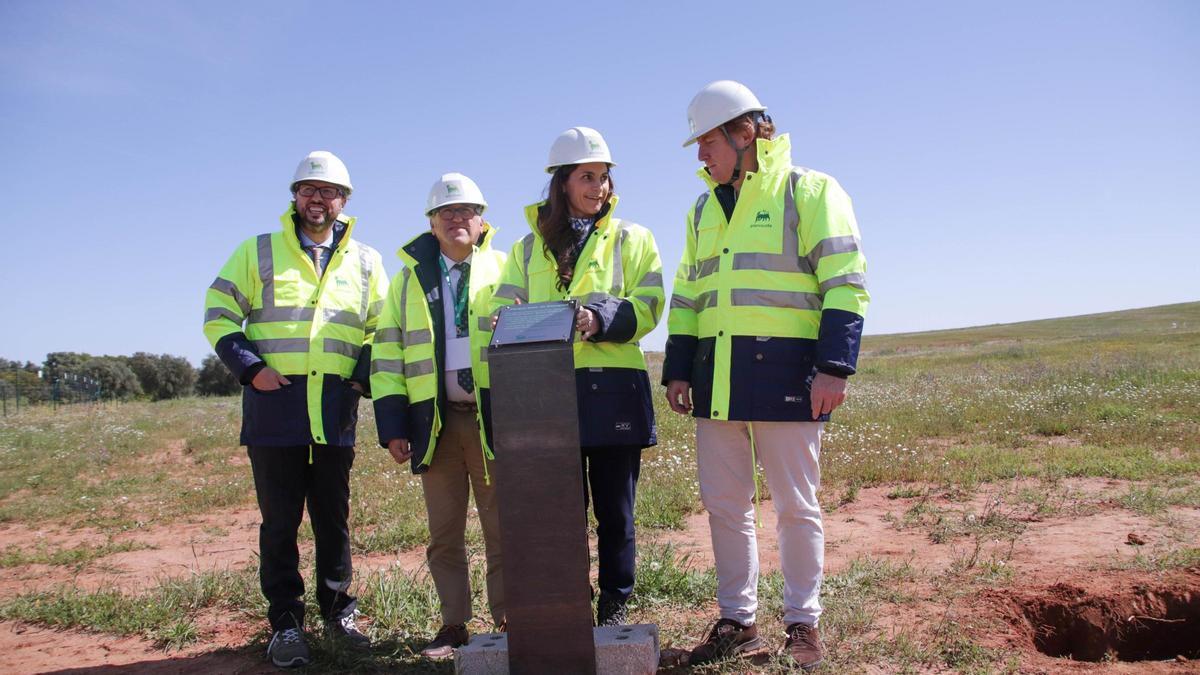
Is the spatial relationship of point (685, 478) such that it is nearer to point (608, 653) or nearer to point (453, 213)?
point (453, 213)

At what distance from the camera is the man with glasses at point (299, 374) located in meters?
4.02

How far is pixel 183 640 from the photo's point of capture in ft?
14.5

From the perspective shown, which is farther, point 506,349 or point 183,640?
point 183,640

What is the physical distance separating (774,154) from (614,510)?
5.68ft

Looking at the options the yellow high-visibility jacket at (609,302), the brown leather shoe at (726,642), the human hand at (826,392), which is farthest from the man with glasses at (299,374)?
the human hand at (826,392)

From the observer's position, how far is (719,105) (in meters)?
3.53

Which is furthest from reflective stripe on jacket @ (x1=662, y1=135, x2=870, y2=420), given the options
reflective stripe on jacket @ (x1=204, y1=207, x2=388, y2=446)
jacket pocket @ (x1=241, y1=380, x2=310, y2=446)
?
jacket pocket @ (x1=241, y1=380, x2=310, y2=446)

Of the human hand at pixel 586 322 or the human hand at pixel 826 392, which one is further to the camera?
the human hand at pixel 586 322

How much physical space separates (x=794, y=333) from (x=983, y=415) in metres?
8.38

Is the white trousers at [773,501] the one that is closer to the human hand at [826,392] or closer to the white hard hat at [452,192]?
the human hand at [826,392]

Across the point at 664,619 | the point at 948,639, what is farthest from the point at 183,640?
the point at 948,639

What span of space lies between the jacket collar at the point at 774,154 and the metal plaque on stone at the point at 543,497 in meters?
1.17

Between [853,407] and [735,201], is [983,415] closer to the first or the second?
[853,407]

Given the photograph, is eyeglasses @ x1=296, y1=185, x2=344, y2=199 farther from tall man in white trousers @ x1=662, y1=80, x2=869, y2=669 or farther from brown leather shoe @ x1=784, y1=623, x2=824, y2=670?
brown leather shoe @ x1=784, y1=623, x2=824, y2=670
